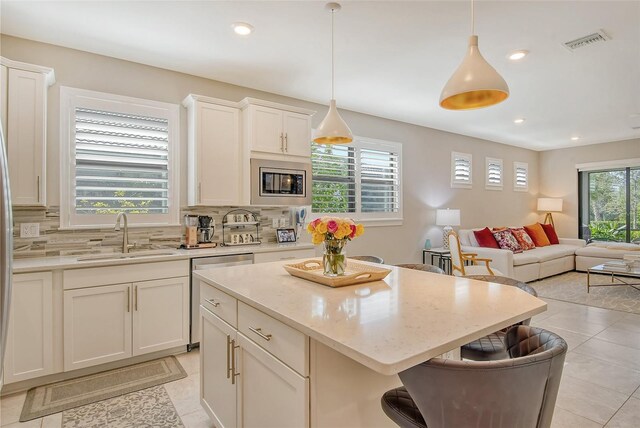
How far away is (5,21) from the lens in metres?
2.65

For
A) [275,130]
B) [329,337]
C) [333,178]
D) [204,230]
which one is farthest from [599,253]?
[329,337]

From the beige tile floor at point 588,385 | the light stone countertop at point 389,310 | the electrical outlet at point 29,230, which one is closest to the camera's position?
the light stone countertop at point 389,310

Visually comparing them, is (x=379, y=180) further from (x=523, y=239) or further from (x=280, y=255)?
(x=523, y=239)

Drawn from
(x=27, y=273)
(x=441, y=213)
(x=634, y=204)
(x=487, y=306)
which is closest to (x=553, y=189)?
(x=634, y=204)

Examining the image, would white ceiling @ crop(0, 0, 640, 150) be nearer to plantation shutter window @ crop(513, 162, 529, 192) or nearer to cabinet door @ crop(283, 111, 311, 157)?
cabinet door @ crop(283, 111, 311, 157)

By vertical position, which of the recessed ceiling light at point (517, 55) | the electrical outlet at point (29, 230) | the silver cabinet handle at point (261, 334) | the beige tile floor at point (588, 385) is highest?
the recessed ceiling light at point (517, 55)

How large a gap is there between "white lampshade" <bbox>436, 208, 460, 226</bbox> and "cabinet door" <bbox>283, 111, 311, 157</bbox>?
278 centimetres

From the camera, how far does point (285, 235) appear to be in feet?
13.5

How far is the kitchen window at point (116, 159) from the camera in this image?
306 cm

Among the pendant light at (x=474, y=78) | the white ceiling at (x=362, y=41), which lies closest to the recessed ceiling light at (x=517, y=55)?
the white ceiling at (x=362, y=41)

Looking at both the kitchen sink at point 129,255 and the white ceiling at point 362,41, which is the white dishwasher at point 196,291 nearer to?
the kitchen sink at point 129,255

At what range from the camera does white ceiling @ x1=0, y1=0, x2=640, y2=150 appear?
2.51m

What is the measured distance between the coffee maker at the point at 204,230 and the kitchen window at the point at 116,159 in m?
0.23

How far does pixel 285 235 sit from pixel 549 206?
6649 mm
